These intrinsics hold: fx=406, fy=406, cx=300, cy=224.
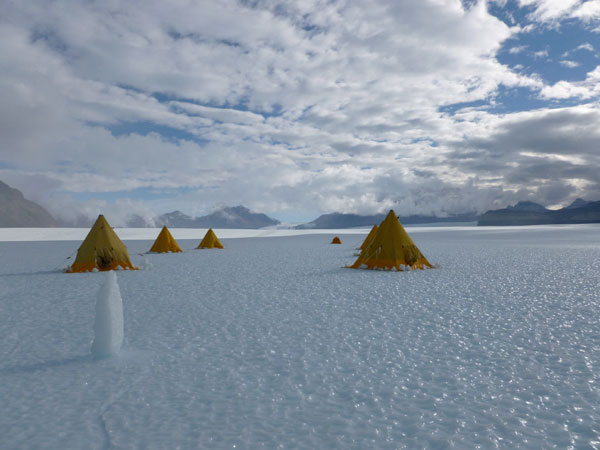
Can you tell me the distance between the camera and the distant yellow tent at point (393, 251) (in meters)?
16.0

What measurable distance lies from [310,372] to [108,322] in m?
3.18

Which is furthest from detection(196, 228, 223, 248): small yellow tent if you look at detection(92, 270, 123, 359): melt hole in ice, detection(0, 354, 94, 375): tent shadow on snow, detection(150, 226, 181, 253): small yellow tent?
detection(0, 354, 94, 375): tent shadow on snow

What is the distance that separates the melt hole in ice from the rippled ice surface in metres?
0.24

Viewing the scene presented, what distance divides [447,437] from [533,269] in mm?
13986

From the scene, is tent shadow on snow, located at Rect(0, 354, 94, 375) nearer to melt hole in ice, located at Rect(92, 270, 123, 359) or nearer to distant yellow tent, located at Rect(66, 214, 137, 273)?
melt hole in ice, located at Rect(92, 270, 123, 359)

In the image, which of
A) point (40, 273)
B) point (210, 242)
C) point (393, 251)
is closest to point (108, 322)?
point (393, 251)

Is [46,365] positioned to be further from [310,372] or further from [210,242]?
[210,242]

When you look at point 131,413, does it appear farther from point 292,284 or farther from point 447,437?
point 292,284

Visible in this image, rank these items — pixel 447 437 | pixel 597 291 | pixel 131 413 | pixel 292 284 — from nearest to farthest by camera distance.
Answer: pixel 447 437, pixel 131 413, pixel 597 291, pixel 292 284

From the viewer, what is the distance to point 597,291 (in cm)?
1075

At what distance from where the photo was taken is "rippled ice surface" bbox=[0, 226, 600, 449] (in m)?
3.90

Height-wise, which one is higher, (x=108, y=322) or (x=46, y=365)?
(x=108, y=322)

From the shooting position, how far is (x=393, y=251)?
1611 centimetres

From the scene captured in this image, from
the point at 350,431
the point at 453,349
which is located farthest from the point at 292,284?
the point at 350,431
